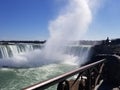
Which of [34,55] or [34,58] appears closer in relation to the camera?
[34,58]

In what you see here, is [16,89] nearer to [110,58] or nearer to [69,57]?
[110,58]

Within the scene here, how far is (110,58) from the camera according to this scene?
6.05 meters

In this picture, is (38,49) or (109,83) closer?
(109,83)

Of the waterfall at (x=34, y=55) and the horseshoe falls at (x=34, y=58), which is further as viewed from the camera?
the waterfall at (x=34, y=55)

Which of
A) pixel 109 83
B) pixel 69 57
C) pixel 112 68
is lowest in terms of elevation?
pixel 69 57

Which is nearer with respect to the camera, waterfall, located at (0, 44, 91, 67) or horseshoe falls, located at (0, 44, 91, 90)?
horseshoe falls, located at (0, 44, 91, 90)

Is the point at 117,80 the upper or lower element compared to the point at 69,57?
upper

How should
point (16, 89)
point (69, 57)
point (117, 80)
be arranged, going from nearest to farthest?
point (117, 80) → point (16, 89) → point (69, 57)

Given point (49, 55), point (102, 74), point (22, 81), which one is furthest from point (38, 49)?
point (102, 74)

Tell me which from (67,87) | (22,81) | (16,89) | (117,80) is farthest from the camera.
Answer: (22,81)

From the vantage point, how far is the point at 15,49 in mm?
40500

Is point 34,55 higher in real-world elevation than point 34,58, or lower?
higher

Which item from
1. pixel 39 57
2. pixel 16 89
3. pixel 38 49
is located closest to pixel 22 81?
pixel 16 89

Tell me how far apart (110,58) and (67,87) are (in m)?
2.76
